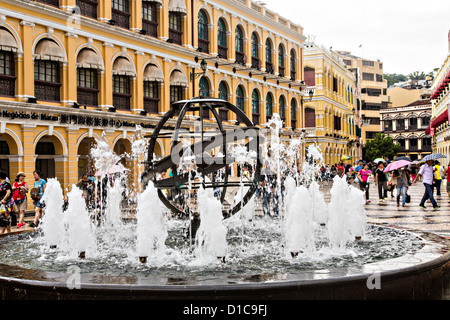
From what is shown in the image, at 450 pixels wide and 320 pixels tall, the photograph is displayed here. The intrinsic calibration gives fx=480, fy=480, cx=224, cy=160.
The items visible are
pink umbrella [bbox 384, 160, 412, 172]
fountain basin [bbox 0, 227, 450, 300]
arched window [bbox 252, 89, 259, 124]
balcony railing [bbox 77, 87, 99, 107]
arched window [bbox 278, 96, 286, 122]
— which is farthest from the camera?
arched window [bbox 278, 96, 286, 122]

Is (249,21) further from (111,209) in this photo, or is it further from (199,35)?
(111,209)

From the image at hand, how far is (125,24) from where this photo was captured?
23297 mm

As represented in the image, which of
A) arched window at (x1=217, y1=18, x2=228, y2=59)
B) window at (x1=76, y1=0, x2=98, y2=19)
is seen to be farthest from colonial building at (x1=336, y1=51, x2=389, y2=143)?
window at (x1=76, y1=0, x2=98, y2=19)

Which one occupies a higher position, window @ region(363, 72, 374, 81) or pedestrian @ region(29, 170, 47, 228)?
window @ region(363, 72, 374, 81)

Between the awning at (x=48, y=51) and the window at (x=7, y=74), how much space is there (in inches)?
38.4

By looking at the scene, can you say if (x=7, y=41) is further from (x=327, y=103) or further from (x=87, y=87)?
(x=327, y=103)

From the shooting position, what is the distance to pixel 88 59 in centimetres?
2066

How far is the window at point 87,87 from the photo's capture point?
2095 cm

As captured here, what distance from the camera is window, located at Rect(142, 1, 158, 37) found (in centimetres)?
2442

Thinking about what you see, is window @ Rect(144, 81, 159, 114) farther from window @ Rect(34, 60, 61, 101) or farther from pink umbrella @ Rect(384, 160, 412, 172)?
pink umbrella @ Rect(384, 160, 412, 172)

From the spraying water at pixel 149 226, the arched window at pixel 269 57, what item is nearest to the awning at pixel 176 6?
the arched window at pixel 269 57

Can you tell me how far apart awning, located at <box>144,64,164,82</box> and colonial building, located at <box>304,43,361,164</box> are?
69.7 feet

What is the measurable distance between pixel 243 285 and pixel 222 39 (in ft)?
88.5
